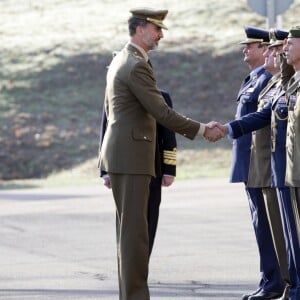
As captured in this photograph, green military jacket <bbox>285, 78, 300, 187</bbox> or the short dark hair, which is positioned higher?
the short dark hair

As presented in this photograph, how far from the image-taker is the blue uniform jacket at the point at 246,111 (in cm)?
994

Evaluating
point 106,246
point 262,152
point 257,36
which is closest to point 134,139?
point 262,152

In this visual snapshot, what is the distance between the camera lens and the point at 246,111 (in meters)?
9.98

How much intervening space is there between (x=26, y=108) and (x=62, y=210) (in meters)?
12.6

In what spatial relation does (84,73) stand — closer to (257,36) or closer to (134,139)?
(257,36)

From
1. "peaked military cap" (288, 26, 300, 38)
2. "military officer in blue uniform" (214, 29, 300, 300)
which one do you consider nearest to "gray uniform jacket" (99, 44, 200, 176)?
"military officer in blue uniform" (214, 29, 300, 300)

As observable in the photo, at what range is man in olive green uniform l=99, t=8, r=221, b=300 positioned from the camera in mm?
8984

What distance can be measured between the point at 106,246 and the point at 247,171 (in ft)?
12.1

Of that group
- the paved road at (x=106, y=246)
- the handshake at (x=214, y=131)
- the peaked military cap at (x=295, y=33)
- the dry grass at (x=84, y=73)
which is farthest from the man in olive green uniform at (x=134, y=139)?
the dry grass at (x=84, y=73)

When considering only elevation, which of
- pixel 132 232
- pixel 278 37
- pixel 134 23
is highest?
pixel 134 23

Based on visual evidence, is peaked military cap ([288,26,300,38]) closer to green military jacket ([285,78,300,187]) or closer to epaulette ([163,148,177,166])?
green military jacket ([285,78,300,187])

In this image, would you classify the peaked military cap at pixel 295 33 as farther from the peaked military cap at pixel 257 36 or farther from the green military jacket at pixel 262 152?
the peaked military cap at pixel 257 36

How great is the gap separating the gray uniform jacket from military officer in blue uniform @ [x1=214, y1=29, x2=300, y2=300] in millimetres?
687

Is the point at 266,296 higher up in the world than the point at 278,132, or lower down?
lower down
